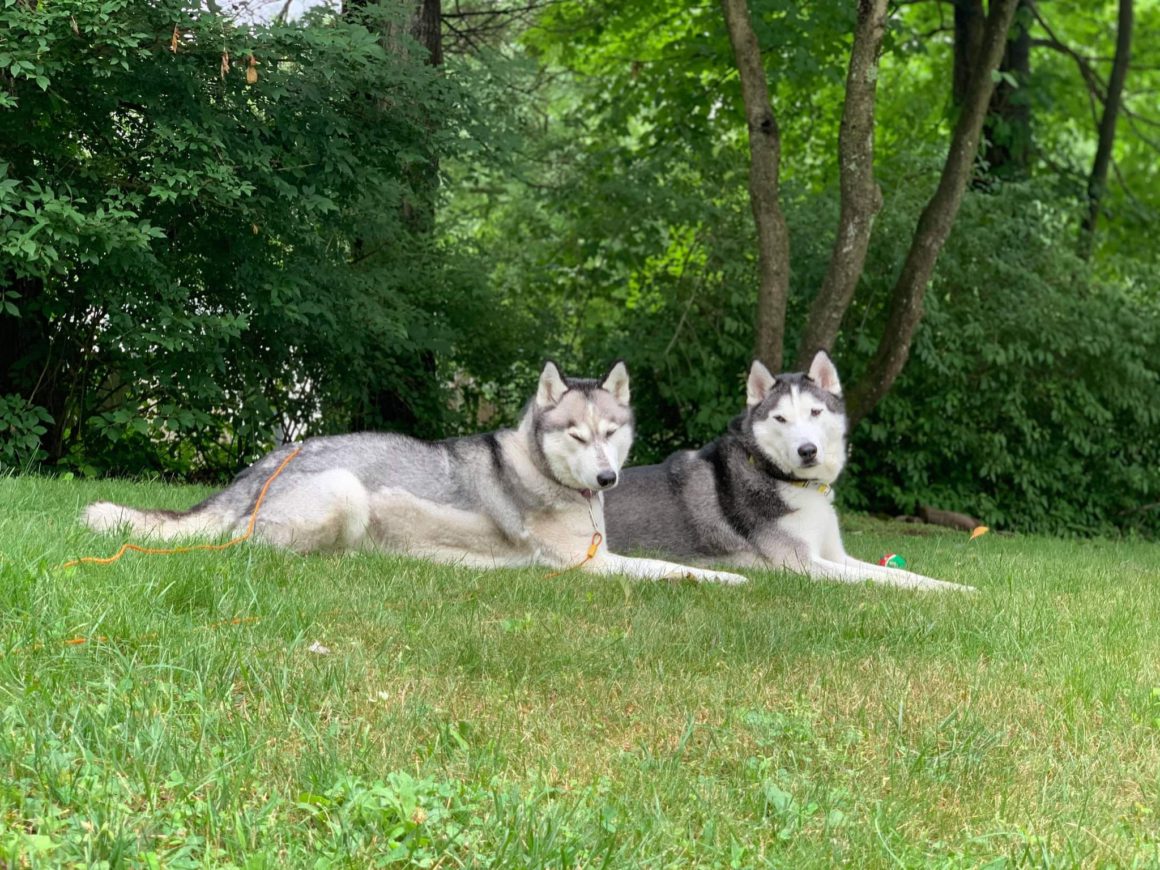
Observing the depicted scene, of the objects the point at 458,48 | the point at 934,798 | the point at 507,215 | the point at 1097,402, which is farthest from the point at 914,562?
the point at 458,48

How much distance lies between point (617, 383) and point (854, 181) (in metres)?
4.19

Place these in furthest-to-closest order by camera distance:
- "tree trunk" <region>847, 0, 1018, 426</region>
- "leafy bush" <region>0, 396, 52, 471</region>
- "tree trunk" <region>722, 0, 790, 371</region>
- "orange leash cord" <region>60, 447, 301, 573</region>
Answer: "tree trunk" <region>847, 0, 1018, 426</region>
"tree trunk" <region>722, 0, 790, 371</region>
"leafy bush" <region>0, 396, 52, 471</region>
"orange leash cord" <region>60, 447, 301, 573</region>

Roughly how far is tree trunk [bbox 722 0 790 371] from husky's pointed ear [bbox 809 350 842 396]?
263 centimetres

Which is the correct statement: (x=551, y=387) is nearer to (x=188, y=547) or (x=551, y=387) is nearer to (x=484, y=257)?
(x=188, y=547)

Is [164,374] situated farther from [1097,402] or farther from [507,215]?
[1097,402]

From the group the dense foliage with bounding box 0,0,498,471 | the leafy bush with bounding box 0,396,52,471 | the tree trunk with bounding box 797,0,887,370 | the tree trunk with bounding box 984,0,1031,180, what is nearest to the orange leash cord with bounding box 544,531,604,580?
the tree trunk with bounding box 797,0,887,370

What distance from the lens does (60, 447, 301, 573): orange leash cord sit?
181 inches

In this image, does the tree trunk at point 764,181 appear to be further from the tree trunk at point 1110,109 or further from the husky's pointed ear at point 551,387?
the tree trunk at point 1110,109

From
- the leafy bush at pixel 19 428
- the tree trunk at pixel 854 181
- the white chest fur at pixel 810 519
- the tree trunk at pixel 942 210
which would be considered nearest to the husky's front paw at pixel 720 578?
the white chest fur at pixel 810 519

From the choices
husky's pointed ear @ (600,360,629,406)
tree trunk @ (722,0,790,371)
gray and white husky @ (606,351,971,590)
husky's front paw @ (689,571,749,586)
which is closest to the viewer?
husky's front paw @ (689,571,749,586)

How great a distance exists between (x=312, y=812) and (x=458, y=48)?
13.9m

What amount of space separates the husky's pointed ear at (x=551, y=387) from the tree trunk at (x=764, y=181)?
388 cm

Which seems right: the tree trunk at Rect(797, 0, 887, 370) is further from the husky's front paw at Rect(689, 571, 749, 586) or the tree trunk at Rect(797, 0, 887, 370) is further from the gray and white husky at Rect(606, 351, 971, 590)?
the husky's front paw at Rect(689, 571, 749, 586)

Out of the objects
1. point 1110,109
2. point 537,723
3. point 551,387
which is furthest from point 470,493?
point 1110,109
